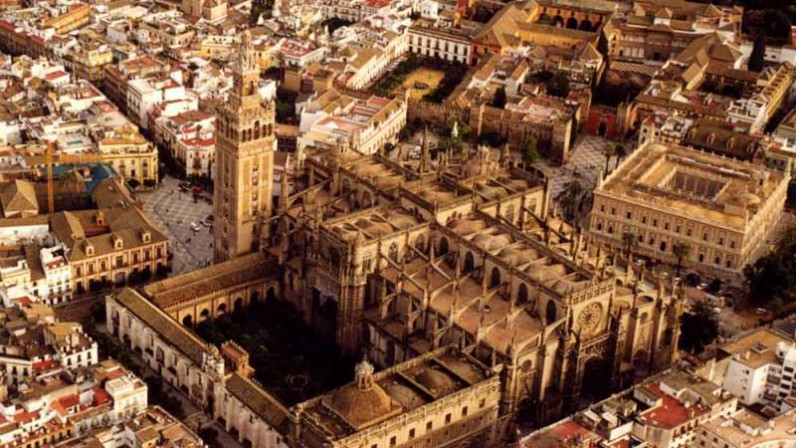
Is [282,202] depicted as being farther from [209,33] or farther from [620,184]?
[209,33]

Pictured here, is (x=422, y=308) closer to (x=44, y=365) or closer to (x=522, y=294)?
(x=522, y=294)

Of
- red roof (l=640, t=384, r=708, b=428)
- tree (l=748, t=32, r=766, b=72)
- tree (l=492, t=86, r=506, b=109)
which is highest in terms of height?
tree (l=748, t=32, r=766, b=72)

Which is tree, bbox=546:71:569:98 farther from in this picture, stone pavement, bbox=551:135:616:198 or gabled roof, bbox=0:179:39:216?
gabled roof, bbox=0:179:39:216

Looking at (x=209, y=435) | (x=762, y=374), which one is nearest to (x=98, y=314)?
(x=209, y=435)

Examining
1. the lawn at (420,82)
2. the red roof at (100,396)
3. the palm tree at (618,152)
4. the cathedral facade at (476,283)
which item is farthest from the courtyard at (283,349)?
the lawn at (420,82)

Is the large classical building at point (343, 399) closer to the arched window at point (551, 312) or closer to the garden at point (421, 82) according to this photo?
the arched window at point (551, 312)

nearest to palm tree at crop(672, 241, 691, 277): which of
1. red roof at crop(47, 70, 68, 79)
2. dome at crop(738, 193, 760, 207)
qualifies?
dome at crop(738, 193, 760, 207)
